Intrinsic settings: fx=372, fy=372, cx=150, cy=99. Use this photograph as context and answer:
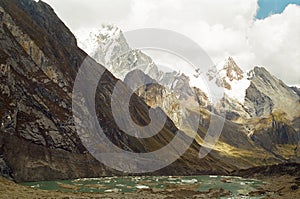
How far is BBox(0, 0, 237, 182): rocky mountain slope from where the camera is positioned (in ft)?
363

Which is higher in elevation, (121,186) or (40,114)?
(40,114)

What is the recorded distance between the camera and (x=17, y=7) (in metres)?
193

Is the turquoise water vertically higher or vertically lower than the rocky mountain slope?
lower

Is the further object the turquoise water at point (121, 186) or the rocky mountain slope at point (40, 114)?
the rocky mountain slope at point (40, 114)

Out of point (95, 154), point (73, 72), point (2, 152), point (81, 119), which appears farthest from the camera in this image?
point (73, 72)

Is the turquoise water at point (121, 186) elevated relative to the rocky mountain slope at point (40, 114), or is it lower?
lower

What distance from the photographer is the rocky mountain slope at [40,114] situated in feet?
363

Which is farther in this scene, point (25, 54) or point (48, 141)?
point (25, 54)

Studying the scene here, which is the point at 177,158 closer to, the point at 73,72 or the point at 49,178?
the point at 73,72

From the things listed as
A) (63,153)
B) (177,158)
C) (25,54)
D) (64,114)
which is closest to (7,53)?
(25,54)

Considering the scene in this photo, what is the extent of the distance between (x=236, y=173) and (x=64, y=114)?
9705 cm

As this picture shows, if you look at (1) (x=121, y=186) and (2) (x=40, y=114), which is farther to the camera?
(2) (x=40, y=114)

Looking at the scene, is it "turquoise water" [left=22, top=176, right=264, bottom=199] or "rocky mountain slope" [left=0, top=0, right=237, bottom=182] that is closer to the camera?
"turquoise water" [left=22, top=176, right=264, bottom=199]

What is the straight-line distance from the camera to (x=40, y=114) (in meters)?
130
